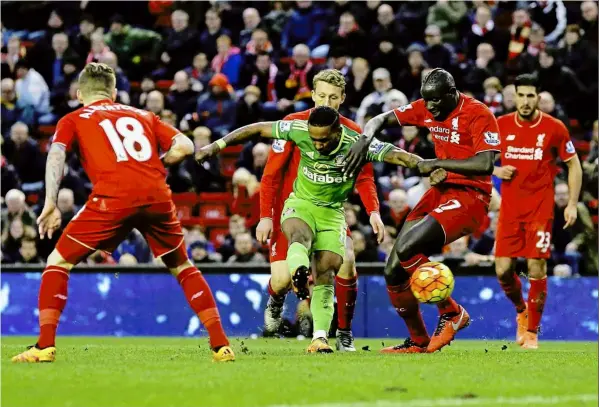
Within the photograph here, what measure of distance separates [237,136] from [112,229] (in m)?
1.69

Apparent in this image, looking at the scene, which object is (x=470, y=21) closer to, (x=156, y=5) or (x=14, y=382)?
(x=156, y=5)

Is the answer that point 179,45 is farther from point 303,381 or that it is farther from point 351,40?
point 303,381

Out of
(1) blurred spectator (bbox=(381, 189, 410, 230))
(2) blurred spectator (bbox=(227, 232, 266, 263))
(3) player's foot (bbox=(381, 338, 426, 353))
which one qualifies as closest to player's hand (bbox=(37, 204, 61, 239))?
(3) player's foot (bbox=(381, 338, 426, 353))

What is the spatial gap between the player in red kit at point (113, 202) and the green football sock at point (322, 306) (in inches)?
56.8

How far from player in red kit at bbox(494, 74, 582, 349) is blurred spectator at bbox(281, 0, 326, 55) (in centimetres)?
868

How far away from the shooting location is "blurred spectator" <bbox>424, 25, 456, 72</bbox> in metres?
18.4

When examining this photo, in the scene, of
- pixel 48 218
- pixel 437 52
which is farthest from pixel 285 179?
pixel 437 52

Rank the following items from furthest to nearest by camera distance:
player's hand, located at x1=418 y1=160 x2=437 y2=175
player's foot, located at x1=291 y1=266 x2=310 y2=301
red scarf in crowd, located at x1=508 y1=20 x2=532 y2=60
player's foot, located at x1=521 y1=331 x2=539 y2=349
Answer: red scarf in crowd, located at x1=508 y1=20 x2=532 y2=60 < player's foot, located at x1=521 y1=331 x2=539 y2=349 < player's hand, located at x1=418 y1=160 x2=437 y2=175 < player's foot, located at x1=291 y1=266 x2=310 y2=301

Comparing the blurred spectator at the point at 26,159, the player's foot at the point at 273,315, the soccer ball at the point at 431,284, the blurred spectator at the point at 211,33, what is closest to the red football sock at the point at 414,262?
the soccer ball at the point at 431,284

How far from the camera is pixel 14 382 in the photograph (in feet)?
23.2

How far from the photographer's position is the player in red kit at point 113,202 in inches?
328

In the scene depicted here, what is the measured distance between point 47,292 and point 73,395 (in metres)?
1.87

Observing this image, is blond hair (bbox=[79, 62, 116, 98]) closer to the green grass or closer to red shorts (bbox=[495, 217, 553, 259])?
the green grass

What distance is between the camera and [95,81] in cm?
868
